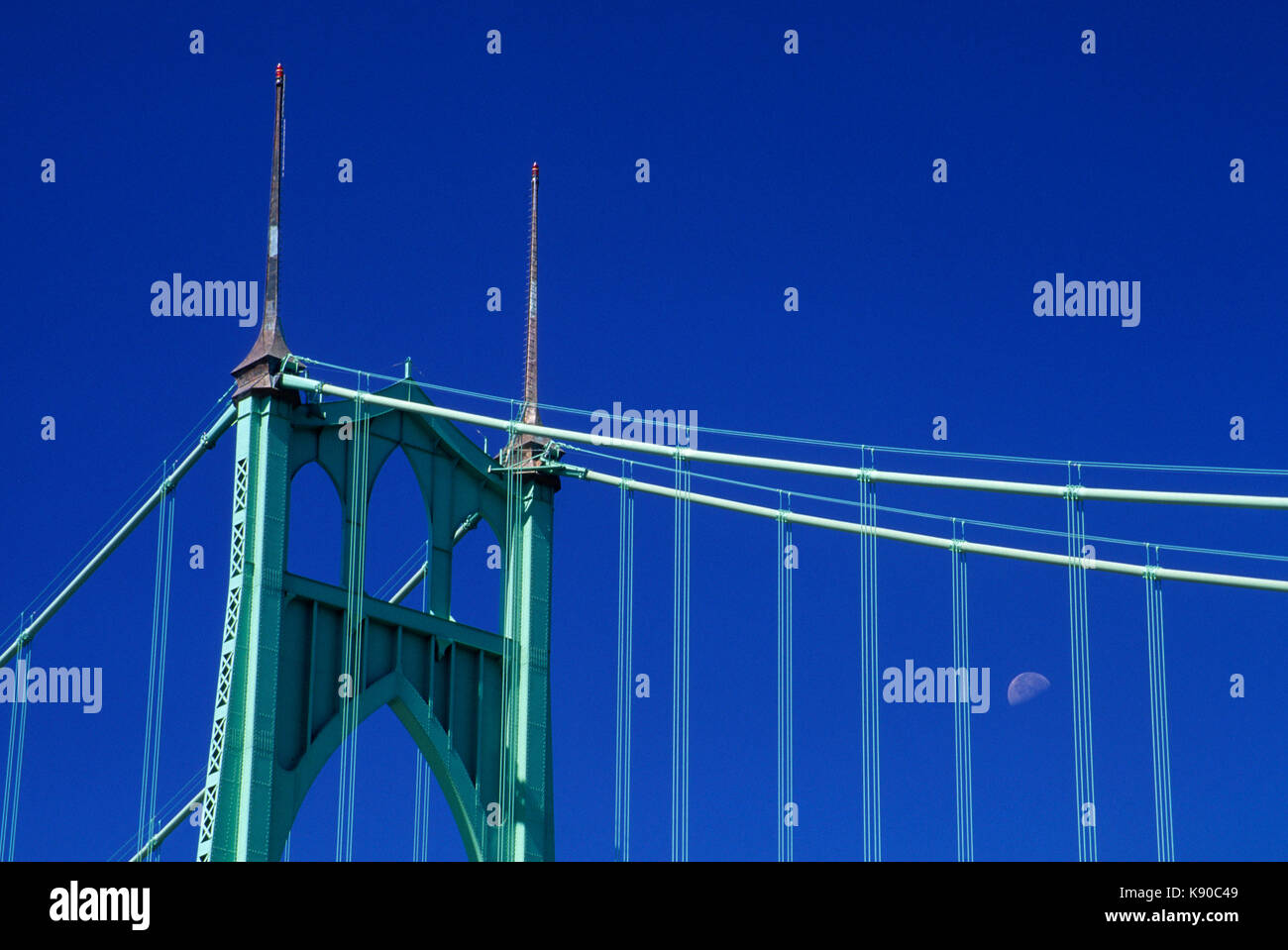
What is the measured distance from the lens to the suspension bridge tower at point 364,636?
97.2 feet

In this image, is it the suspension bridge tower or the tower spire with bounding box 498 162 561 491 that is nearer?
the suspension bridge tower

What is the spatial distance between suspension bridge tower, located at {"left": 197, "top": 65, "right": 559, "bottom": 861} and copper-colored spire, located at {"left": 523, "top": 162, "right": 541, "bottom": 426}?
3 cm

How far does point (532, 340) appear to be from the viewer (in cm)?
3488

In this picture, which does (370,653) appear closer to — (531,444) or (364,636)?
(364,636)

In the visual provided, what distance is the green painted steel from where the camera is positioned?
29.5 meters

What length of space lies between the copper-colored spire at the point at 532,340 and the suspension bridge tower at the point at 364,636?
0.11 feet

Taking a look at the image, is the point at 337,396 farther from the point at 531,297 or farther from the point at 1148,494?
the point at 1148,494

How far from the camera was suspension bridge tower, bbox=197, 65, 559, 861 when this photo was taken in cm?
2962

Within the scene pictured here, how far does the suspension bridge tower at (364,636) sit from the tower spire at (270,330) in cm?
3

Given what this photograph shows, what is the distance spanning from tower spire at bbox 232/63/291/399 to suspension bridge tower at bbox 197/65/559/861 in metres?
0.03

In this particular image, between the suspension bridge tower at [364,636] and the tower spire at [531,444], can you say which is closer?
the suspension bridge tower at [364,636]

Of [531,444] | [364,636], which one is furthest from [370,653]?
[531,444]

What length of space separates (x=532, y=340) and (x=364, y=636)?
223 inches
